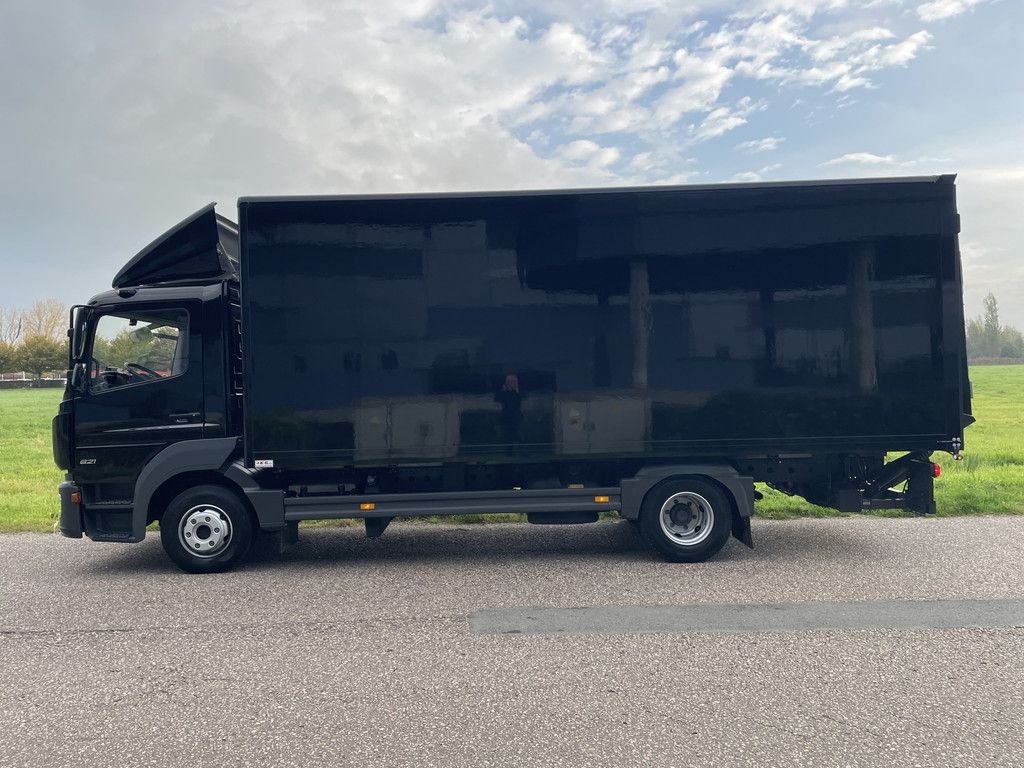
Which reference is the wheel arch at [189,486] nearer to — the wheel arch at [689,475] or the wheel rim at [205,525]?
the wheel rim at [205,525]

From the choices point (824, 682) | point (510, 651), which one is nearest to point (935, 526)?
point (824, 682)

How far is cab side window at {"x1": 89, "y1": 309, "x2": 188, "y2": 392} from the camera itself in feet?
20.2

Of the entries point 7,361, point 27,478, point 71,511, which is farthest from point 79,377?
point 7,361

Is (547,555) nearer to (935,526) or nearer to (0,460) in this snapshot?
(935,526)

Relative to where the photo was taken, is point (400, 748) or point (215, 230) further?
point (215, 230)

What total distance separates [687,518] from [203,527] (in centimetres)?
418

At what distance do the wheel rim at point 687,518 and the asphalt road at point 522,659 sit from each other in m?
0.27

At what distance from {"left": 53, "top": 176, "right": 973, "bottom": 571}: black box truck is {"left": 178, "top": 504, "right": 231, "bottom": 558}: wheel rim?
0.7 inches

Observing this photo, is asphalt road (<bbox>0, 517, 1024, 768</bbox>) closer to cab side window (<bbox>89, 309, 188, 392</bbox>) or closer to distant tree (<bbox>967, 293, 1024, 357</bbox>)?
cab side window (<bbox>89, 309, 188, 392</bbox>)

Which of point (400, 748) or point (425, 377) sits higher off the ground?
point (425, 377)

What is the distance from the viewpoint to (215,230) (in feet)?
20.8

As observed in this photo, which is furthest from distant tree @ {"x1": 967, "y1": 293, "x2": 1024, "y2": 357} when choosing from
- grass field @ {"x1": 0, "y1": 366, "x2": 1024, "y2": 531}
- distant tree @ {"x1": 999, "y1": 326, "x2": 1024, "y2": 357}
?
grass field @ {"x1": 0, "y1": 366, "x2": 1024, "y2": 531}

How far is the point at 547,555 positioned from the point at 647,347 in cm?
210

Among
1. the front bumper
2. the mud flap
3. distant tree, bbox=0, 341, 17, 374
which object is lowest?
the mud flap
